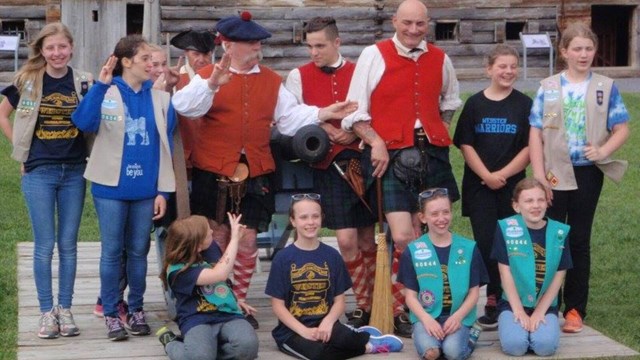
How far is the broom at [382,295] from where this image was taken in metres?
6.85

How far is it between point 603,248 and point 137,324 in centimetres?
421

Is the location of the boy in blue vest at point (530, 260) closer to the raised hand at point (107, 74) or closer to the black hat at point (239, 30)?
the black hat at point (239, 30)

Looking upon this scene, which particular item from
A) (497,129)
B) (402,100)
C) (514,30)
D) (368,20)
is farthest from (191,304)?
(514,30)

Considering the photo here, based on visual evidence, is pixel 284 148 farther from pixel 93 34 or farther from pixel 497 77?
pixel 93 34

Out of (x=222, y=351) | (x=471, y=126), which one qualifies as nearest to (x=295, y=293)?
(x=222, y=351)

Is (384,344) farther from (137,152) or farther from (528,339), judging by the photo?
(137,152)

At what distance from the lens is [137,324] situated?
6949mm

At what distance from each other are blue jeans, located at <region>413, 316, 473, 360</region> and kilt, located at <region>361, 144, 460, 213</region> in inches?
27.8

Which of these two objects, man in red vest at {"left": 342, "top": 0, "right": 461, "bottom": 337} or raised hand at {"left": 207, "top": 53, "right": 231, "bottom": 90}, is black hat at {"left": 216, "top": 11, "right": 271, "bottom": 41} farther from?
man in red vest at {"left": 342, "top": 0, "right": 461, "bottom": 337}

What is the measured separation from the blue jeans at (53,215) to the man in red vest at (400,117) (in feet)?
4.70

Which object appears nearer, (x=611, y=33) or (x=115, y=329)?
(x=115, y=329)

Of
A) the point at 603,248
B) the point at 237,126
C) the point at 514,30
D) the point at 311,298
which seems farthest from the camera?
the point at 514,30

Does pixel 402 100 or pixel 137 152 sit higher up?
pixel 402 100

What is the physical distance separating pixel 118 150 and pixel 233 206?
686 millimetres
